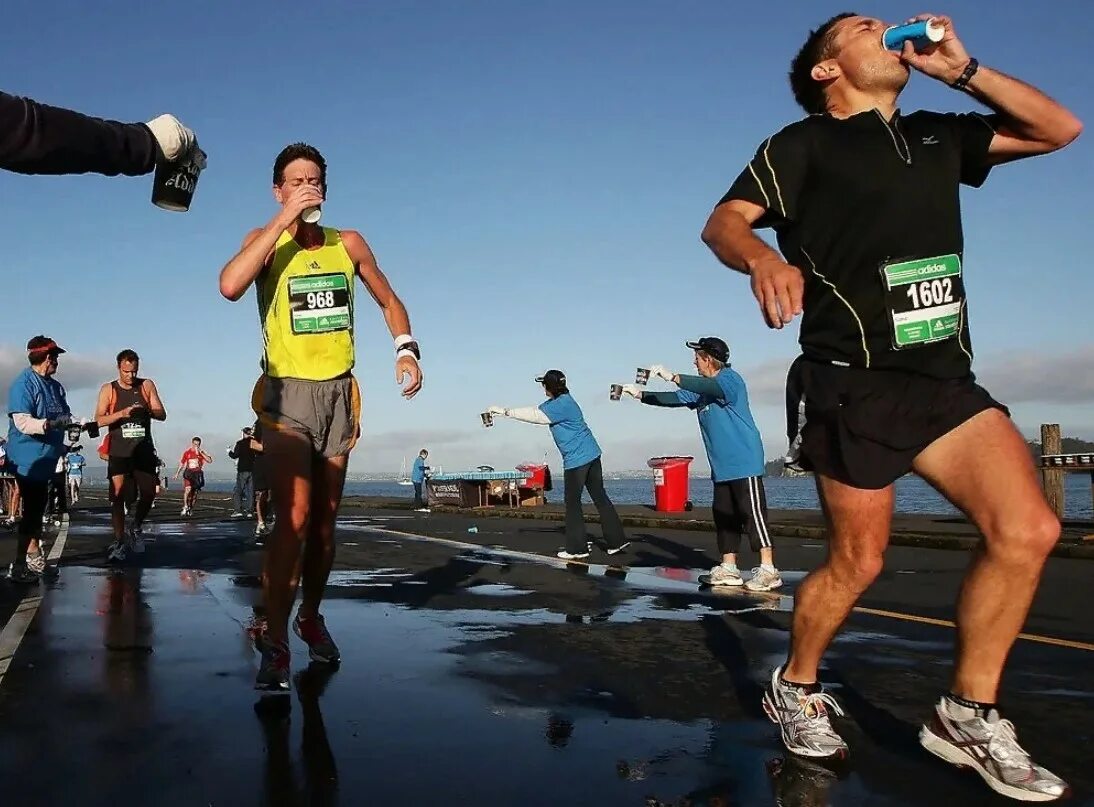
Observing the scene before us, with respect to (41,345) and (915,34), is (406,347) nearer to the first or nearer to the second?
(915,34)

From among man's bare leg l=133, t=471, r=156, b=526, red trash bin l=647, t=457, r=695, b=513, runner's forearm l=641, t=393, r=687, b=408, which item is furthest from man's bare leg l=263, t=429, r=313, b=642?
red trash bin l=647, t=457, r=695, b=513

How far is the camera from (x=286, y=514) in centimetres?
438

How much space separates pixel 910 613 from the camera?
21.5 ft

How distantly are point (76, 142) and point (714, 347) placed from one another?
22.6 ft

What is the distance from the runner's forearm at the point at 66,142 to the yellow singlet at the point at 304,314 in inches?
74.8

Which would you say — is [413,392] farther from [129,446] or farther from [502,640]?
[129,446]

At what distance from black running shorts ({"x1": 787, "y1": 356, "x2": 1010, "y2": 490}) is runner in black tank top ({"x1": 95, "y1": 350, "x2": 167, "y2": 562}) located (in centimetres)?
815

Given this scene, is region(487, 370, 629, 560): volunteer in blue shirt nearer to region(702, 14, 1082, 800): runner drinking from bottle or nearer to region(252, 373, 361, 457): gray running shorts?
region(252, 373, 361, 457): gray running shorts

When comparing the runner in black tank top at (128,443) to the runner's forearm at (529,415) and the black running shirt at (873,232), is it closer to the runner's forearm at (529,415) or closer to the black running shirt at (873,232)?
the runner's forearm at (529,415)

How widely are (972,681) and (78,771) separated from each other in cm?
270

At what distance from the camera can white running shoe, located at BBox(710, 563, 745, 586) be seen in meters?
8.14

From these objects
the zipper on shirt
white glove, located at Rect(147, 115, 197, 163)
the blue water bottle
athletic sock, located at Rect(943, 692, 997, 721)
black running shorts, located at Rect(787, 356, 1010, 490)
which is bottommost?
athletic sock, located at Rect(943, 692, 997, 721)

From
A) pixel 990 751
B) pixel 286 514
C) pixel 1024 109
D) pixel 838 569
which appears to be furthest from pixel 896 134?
pixel 286 514

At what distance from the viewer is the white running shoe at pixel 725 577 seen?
26.7 feet
